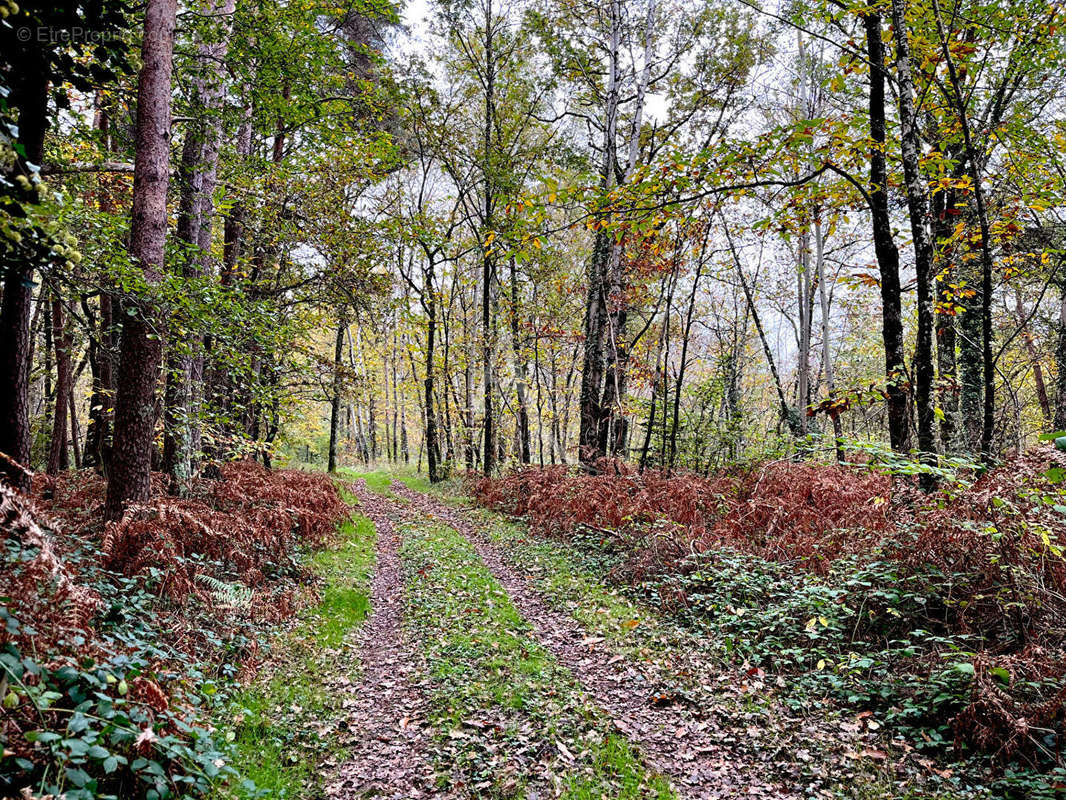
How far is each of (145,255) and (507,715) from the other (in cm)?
651

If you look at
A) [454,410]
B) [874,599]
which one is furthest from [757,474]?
[454,410]

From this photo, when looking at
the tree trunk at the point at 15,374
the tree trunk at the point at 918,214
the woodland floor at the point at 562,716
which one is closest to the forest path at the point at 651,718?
the woodland floor at the point at 562,716

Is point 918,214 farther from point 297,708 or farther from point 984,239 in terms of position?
point 297,708

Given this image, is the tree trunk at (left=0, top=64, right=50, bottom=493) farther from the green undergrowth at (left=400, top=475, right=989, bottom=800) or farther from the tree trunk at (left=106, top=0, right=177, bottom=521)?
the green undergrowth at (left=400, top=475, right=989, bottom=800)

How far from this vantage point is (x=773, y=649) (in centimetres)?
521

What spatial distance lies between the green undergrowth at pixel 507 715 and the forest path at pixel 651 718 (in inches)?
6.9

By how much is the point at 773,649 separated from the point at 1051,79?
47.4 ft

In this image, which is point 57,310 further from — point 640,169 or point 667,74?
point 667,74

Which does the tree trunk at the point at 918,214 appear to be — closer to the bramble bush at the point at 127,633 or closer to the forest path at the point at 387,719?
the forest path at the point at 387,719

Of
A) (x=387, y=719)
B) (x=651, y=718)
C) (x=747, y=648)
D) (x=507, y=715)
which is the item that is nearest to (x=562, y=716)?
(x=507, y=715)

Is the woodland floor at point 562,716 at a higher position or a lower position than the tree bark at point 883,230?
lower

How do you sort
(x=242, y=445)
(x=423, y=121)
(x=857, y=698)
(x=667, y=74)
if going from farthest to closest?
(x=423, y=121)
(x=667, y=74)
(x=242, y=445)
(x=857, y=698)

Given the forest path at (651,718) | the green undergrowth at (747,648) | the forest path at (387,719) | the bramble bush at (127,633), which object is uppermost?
the bramble bush at (127,633)

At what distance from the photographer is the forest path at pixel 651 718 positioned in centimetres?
369
